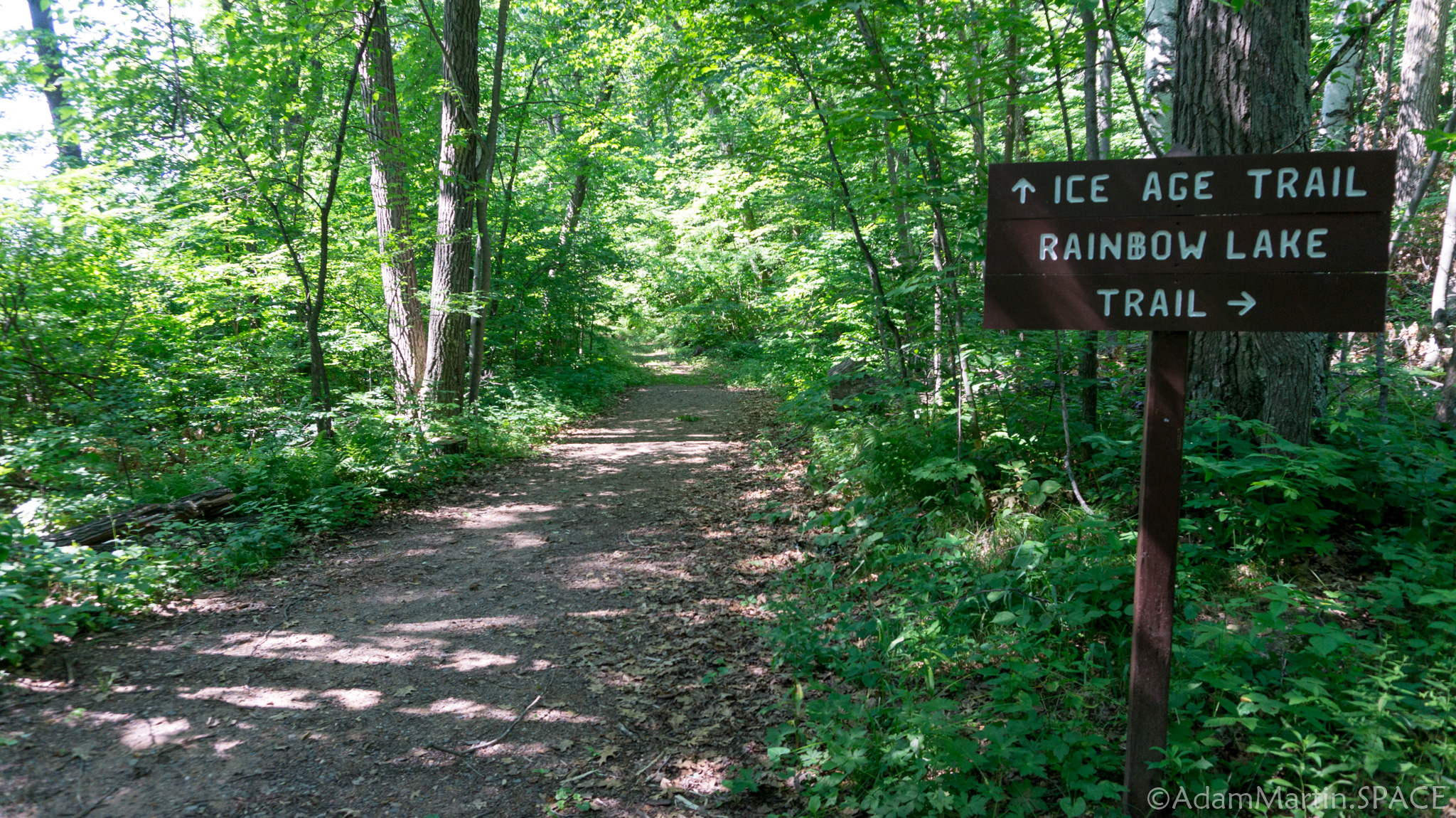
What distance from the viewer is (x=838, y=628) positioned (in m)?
4.02

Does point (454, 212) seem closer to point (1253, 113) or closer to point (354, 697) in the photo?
point (354, 697)

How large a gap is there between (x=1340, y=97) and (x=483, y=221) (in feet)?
33.7

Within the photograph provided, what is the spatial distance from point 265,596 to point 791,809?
4081 millimetres

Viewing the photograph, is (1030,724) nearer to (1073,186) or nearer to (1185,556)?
(1185,556)

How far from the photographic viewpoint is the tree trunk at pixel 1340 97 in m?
5.14

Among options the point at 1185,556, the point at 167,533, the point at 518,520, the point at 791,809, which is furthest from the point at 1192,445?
the point at 167,533

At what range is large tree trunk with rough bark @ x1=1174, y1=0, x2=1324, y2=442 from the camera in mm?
4070

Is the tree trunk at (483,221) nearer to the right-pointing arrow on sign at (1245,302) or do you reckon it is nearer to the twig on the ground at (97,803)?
the twig on the ground at (97,803)

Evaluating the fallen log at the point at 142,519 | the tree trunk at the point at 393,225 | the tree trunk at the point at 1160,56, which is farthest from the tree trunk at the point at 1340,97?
the tree trunk at the point at 393,225

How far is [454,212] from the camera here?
32.3ft

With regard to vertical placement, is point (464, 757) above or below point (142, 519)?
below

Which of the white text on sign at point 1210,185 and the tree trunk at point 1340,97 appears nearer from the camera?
the white text on sign at point 1210,185

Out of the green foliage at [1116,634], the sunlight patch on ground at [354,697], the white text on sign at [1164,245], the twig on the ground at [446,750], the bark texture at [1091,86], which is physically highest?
the bark texture at [1091,86]

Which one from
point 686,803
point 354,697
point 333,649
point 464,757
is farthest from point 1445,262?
point 333,649
